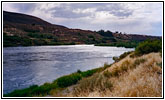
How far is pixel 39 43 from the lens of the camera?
6116 cm

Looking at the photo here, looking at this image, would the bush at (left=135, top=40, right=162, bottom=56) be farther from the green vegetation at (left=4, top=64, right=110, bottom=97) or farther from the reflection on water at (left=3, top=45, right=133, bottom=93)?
the green vegetation at (left=4, top=64, right=110, bottom=97)

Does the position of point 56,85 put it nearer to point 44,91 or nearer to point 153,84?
point 44,91

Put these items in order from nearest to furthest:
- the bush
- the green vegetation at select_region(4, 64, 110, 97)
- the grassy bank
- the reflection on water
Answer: the grassy bank, the green vegetation at select_region(4, 64, 110, 97), the reflection on water, the bush

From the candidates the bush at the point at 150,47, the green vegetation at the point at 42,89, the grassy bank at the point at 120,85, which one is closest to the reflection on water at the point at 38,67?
the green vegetation at the point at 42,89

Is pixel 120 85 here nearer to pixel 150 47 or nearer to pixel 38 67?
pixel 150 47

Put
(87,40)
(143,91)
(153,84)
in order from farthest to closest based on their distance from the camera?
(87,40), (153,84), (143,91)

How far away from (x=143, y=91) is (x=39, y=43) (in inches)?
2280

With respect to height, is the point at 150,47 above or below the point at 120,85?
above

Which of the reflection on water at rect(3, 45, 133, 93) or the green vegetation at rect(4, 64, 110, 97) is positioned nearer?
the green vegetation at rect(4, 64, 110, 97)

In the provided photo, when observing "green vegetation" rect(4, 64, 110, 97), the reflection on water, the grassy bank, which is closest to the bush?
the reflection on water

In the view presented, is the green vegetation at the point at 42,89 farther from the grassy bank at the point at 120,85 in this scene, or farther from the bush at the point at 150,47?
the bush at the point at 150,47

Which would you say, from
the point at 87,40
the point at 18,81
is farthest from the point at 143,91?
the point at 87,40

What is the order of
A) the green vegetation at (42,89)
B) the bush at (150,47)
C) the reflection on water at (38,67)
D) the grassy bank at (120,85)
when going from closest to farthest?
the grassy bank at (120,85)
the green vegetation at (42,89)
the reflection on water at (38,67)
the bush at (150,47)

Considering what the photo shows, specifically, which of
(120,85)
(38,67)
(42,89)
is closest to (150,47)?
(42,89)
